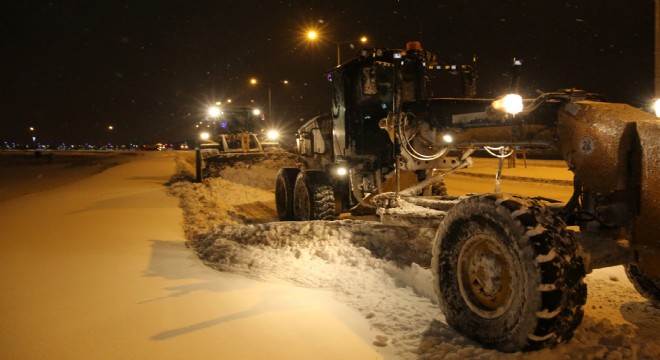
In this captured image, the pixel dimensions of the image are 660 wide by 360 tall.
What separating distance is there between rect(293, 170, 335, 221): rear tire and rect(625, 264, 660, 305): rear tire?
5075mm

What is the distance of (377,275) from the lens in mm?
5781

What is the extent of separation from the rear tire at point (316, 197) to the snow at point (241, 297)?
1338 mm

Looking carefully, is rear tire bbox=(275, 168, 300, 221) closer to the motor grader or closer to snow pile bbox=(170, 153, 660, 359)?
snow pile bbox=(170, 153, 660, 359)

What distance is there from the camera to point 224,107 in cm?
2708

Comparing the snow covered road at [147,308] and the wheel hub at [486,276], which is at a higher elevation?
the wheel hub at [486,276]

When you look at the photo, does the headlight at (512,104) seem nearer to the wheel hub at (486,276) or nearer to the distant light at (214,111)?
the wheel hub at (486,276)

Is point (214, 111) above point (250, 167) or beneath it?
above

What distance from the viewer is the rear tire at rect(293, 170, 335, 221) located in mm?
9133

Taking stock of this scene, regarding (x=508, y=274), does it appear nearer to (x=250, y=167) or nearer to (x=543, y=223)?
(x=543, y=223)

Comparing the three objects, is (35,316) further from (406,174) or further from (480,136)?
(406,174)

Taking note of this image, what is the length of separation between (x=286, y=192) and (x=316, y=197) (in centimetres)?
196

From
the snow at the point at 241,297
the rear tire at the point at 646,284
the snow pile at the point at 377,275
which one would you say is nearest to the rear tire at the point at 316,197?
the snow pile at the point at 377,275

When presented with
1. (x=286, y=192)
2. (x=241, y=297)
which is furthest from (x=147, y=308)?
(x=286, y=192)

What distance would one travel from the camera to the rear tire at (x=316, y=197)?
9133 mm
